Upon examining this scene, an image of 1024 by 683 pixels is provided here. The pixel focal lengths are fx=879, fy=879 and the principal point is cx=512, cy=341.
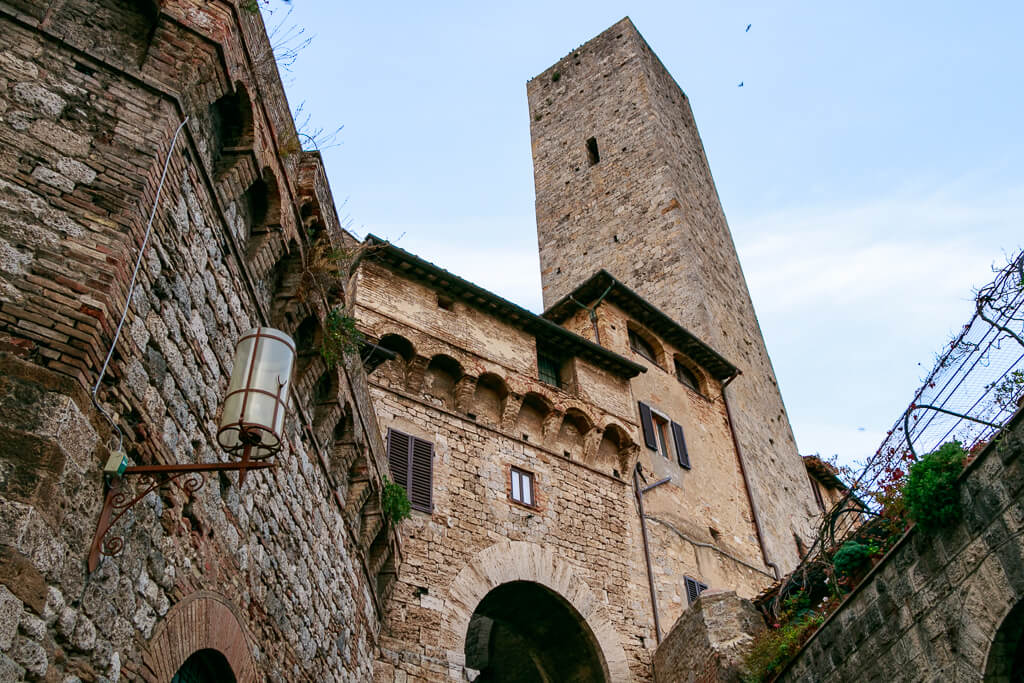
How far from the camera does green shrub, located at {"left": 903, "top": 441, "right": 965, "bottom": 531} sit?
7.43m

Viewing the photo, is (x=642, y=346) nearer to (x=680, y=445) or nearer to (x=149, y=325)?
(x=680, y=445)

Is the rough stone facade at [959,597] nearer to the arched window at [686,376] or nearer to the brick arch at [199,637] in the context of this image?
the brick arch at [199,637]


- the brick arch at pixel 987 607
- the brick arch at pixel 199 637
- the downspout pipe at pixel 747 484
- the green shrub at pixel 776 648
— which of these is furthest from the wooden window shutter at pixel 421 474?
the downspout pipe at pixel 747 484

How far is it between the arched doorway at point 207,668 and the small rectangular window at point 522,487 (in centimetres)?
826

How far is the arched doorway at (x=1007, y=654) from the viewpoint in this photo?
6.86 m

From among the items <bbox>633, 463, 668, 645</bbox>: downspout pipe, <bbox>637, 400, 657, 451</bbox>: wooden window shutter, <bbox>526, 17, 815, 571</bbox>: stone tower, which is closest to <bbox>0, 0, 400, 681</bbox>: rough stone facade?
<bbox>633, 463, 668, 645</bbox>: downspout pipe

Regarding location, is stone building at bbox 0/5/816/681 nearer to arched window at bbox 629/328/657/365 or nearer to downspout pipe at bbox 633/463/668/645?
downspout pipe at bbox 633/463/668/645

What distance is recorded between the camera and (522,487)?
13344mm

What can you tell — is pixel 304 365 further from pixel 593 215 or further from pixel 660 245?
pixel 593 215

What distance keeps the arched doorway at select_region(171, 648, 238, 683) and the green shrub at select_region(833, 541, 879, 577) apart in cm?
694

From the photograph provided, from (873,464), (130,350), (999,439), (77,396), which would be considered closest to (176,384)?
(130,350)

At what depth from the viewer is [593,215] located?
2516 cm

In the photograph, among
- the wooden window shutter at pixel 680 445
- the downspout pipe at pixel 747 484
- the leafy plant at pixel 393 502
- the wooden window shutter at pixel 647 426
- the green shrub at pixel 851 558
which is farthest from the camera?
the downspout pipe at pixel 747 484

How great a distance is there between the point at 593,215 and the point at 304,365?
19.2m
